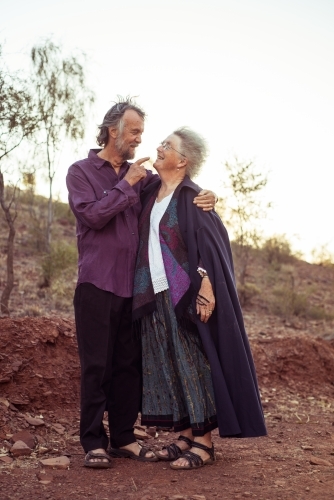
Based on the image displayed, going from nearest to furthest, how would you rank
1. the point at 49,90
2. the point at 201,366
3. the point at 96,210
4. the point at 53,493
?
1. the point at 53,493
2. the point at 96,210
3. the point at 201,366
4. the point at 49,90

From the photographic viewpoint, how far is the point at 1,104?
27.3 feet

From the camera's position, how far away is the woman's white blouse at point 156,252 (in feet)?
13.6

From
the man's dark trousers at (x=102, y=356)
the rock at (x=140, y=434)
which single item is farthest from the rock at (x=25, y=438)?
the rock at (x=140, y=434)

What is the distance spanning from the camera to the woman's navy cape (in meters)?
4.04

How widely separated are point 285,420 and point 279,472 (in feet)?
6.91

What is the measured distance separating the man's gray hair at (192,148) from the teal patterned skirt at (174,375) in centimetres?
88

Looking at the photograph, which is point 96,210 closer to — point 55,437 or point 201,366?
point 201,366

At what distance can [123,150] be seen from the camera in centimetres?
426

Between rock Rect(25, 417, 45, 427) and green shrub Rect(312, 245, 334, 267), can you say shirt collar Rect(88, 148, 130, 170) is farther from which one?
green shrub Rect(312, 245, 334, 267)

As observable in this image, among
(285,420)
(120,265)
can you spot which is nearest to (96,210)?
(120,265)

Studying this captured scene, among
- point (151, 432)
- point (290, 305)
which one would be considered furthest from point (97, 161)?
point (290, 305)

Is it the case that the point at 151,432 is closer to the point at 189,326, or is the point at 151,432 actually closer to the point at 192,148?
the point at 189,326

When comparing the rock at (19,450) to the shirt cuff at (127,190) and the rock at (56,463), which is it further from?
the shirt cuff at (127,190)

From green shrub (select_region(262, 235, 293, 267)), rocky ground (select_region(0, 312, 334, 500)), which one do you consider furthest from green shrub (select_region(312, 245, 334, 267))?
rocky ground (select_region(0, 312, 334, 500))
